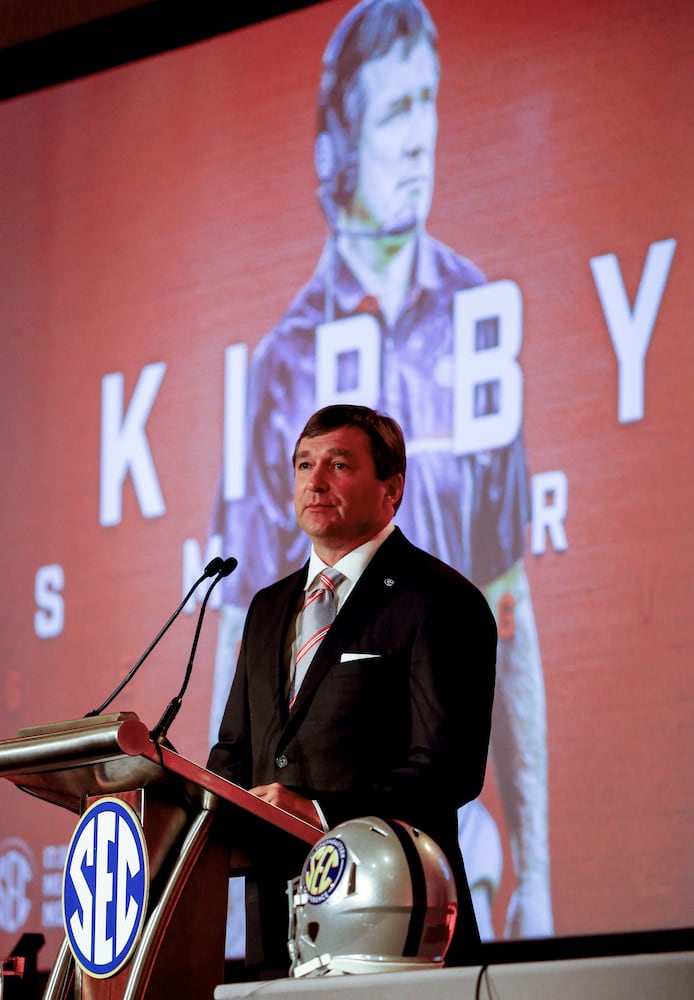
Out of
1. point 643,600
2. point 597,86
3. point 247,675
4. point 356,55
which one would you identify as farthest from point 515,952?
point 356,55

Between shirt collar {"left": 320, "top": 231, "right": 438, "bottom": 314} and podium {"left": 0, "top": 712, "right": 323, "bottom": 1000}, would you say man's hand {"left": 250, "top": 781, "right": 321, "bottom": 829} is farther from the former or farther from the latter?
shirt collar {"left": 320, "top": 231, "right": 438, "bottom": 314}

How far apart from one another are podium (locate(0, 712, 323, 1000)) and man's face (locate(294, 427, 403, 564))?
2.20ft

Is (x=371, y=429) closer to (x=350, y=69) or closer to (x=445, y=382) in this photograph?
(x=445, y=382)

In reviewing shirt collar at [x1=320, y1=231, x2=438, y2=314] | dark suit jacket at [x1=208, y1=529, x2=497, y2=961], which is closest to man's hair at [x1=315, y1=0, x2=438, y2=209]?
shirt collar at [x1=320, y1=231, x2=438, y2=314]

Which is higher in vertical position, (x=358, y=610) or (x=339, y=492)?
(x=339, y=492)

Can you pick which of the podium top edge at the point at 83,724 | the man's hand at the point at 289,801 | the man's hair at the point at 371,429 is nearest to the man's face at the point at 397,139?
the man's hair at the point at 371,429

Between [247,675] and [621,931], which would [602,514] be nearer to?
[621,931]

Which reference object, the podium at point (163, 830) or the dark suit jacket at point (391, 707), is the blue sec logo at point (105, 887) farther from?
the dark suit jacket at point (391, 707)

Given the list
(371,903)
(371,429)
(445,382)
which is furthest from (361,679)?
(445,382)

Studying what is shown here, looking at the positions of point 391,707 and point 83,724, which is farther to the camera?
point 391,707

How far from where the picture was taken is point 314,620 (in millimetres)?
2529

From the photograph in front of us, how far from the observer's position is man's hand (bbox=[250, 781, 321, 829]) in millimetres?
2090

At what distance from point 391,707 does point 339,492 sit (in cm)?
41

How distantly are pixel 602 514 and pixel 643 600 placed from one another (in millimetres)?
239
